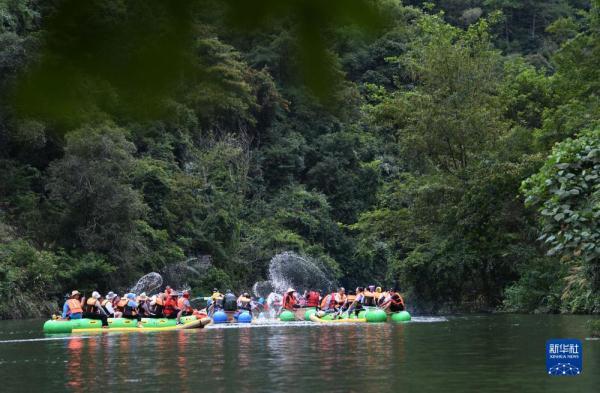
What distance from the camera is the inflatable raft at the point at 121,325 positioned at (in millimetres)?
21656

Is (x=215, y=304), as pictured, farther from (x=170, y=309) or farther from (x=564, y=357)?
(x=564, y=357)

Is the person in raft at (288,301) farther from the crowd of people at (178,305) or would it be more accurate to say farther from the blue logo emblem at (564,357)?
the blue logo emblem at (564,357)

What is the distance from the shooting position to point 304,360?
13742mm

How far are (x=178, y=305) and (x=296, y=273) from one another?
64.6 feet

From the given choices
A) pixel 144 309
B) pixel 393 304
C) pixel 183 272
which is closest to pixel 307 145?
pixel 144 309

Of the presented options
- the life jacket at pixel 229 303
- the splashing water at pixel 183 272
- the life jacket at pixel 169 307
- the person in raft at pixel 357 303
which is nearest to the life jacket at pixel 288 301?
the life jacket at pixel 229 303

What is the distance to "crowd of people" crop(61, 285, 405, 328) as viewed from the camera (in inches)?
905

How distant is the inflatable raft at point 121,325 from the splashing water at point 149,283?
36.0 feet

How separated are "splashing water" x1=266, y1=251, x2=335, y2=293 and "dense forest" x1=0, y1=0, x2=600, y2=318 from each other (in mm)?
419

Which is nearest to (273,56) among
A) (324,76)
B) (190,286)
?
(324,76)

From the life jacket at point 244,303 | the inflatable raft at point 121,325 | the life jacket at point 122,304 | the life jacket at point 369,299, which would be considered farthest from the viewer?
the life jacket at point 244,303

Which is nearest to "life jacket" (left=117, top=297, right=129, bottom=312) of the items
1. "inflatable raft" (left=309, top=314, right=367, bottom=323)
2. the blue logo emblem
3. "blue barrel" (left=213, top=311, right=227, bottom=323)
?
"blue barrel" (left=213, top=311, right=227, bottom=323)

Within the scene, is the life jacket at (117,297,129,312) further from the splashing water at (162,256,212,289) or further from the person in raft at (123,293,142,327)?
the splashing water at (162,256,212,289)

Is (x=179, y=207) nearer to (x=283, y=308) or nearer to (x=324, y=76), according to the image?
(x=283, y=308)
